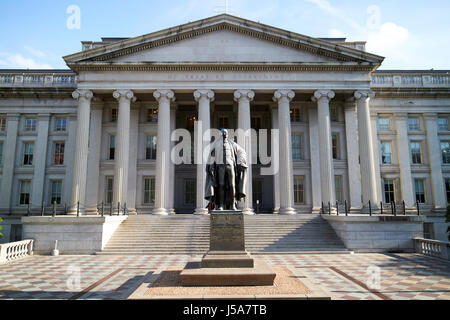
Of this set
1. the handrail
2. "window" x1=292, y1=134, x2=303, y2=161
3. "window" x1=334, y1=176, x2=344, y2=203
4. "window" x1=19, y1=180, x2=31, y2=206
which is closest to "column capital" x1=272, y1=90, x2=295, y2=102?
"window" x1=292, y1=134, x2=303, y2=161

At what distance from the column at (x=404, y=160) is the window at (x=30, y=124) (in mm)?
36445

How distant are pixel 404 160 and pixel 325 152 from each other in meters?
11.2

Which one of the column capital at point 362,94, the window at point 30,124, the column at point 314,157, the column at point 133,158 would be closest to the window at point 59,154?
the window at point 30,124

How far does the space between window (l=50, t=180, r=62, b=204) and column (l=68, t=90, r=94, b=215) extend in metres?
6.98

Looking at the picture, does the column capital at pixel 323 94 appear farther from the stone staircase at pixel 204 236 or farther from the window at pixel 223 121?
the stone staircase at pixel 204 236

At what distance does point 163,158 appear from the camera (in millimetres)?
25438

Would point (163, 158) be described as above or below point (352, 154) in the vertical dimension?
below

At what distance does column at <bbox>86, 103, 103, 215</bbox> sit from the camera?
28528 millimetres

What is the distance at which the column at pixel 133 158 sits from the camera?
28686 millimetres

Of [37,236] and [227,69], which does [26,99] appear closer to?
[37,236]

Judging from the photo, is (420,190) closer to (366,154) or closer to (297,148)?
(366,154)

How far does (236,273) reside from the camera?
27.7 ft

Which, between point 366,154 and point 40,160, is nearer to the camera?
point 366,154

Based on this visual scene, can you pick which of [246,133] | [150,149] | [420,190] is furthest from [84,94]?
[420,190]
